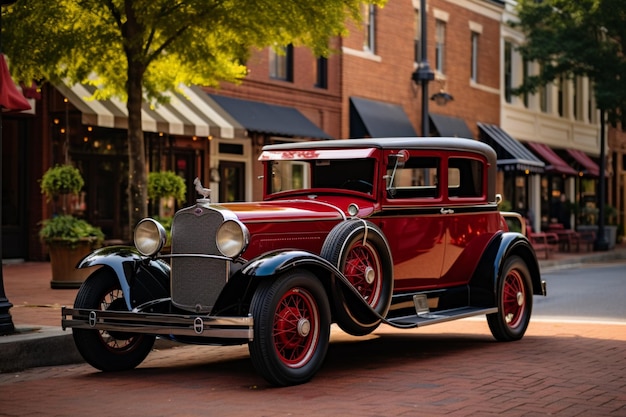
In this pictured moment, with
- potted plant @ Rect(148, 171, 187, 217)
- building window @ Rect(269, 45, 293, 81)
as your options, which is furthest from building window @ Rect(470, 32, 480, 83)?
potted plant @ Rect(148, 171, 187, 217)

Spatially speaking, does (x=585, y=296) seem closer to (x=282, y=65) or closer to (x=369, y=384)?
(x=369, y=384)

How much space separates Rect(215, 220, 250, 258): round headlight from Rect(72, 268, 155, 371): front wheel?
114 centimetres

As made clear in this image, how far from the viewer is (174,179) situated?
51.6 ft

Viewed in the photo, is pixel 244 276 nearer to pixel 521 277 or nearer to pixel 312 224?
pixel 312 224

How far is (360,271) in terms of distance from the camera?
8.33 meters

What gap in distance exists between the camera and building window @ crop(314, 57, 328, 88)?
1052 inches

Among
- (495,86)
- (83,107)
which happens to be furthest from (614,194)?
(83,107)

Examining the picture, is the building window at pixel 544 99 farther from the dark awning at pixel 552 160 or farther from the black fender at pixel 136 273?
the black fender at pixel 136 273

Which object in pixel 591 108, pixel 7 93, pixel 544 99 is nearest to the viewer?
pixel 7 93

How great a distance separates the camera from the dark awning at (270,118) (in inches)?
894

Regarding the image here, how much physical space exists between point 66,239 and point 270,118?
1037cm

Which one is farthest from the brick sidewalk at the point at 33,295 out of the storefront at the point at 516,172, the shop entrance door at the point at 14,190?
the storefront at the point at 516,172

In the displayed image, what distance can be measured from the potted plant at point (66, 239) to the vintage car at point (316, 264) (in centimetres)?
485

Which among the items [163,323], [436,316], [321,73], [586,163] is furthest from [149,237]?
[586,163]
